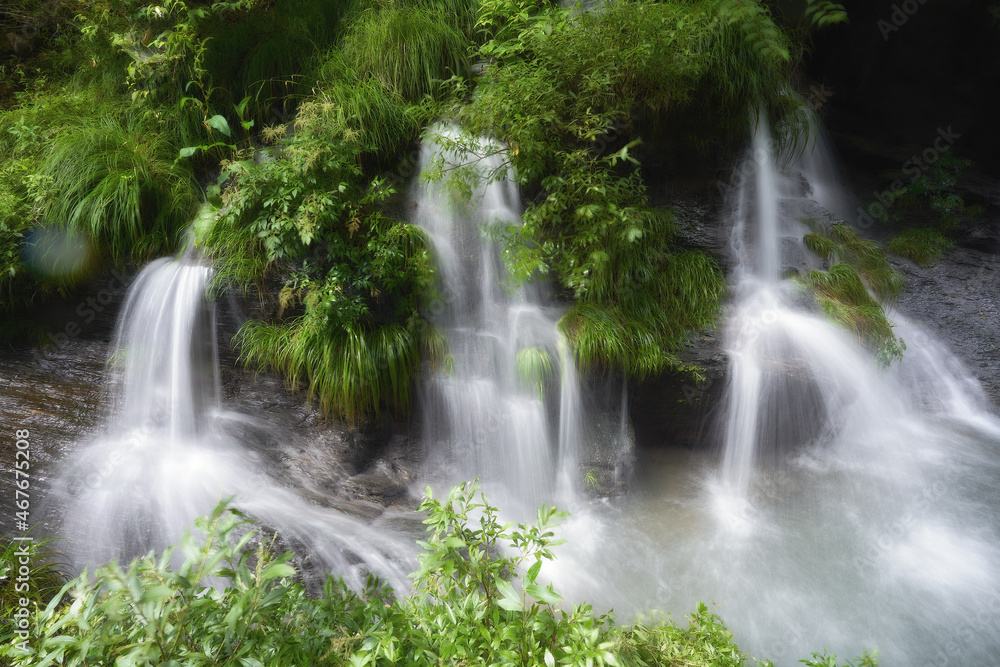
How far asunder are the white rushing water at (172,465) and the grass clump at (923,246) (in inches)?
262

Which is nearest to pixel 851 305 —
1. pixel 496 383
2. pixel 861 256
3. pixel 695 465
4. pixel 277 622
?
pixel 861 256

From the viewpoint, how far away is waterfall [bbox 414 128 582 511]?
398 cm

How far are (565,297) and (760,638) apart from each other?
2.82 meters

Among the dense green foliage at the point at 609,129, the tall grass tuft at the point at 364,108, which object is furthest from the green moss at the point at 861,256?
the tall grass tuft at the point at 364,108

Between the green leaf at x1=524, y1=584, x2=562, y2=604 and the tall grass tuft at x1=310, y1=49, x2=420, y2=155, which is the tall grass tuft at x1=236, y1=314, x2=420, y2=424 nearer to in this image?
the tall grass tuft at x1=310, y1=49, x2=420, y2=155

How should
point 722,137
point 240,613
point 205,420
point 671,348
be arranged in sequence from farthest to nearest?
point 722,137
point 671,348
point 205,420
point 240,613

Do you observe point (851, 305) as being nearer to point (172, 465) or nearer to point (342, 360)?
point (342, 360)

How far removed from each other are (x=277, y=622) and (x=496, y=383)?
2863 mm

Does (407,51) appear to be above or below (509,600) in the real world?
above

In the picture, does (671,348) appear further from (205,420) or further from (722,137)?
(205,420)

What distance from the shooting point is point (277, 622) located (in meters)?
1.33

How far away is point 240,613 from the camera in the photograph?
110cm

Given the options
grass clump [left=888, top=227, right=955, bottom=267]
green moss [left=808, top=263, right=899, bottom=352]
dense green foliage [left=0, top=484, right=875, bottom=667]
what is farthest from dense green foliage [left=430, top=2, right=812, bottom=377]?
grass clump [left=888, top=227, right=955, bottom=267]

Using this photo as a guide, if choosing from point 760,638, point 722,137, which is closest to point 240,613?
point 760,638
